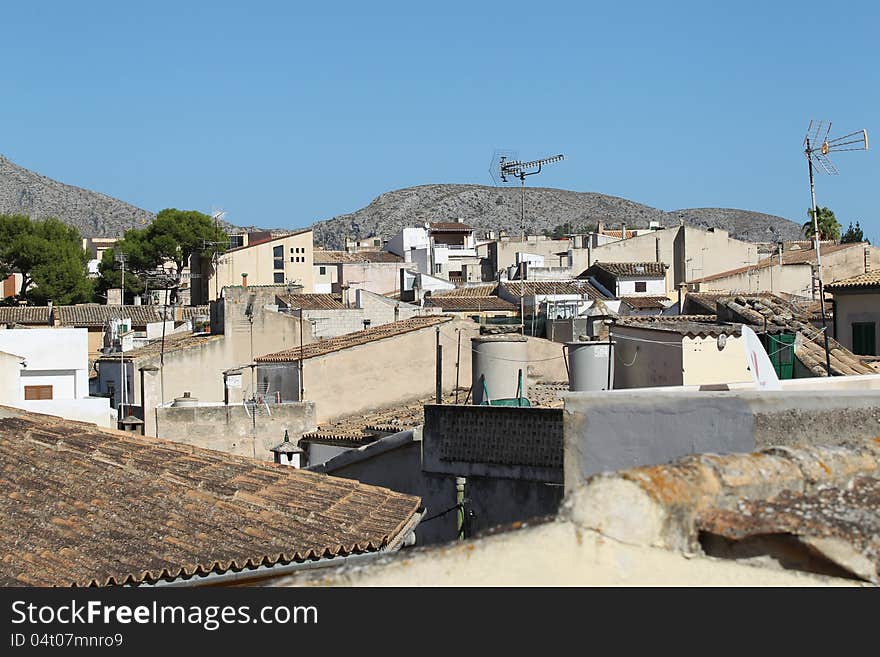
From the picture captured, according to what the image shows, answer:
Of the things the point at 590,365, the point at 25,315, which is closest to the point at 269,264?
the point at 25,315

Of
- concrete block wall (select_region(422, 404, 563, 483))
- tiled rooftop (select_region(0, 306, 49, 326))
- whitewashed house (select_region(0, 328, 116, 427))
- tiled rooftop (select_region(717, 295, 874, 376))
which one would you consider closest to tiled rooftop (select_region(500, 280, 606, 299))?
→ whitewashed house (select_region(0, 328, 116, 427))

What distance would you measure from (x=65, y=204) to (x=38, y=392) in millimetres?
140378

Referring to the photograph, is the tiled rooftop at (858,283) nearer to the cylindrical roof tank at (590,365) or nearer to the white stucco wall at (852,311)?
the white stucco wall at (852,311)

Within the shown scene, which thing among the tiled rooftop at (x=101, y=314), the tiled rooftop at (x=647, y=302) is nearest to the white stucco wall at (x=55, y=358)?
the tiled rooftop at (x=647, y=302)

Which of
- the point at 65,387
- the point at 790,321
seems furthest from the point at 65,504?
the point at 65,387

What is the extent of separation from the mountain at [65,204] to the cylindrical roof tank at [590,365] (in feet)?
473

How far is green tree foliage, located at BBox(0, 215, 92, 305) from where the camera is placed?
72.7 meters

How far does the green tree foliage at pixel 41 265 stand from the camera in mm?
72688

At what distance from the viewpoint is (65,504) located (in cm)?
937

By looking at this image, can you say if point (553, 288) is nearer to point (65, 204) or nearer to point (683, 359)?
point (683, 359)

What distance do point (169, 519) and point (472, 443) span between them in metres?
5.24

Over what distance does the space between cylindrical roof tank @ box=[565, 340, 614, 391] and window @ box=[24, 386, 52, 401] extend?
17772 mm

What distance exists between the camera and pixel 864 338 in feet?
83.8

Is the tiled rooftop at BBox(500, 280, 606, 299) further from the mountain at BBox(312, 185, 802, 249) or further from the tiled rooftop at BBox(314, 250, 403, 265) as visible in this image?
the mountain at BBox(312, 185, 802, 249)
